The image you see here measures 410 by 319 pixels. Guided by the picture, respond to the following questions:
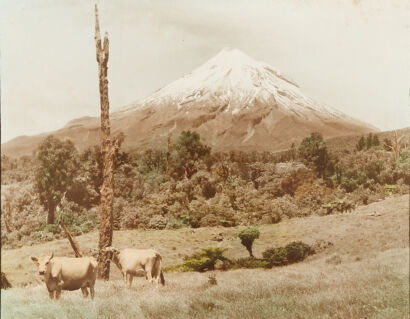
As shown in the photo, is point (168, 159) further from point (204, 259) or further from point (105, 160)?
point (204, 259)

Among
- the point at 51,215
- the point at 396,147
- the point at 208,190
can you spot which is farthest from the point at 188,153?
the point at 396,147

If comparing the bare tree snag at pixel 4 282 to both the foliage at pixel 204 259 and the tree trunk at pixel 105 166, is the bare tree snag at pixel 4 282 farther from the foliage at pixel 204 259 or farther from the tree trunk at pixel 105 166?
the foliage at pixel 204 259

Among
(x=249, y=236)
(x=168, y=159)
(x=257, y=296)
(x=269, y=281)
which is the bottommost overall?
(x=257, y=296)

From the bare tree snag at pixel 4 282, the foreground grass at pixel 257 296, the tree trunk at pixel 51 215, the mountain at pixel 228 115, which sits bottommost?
the foreground grass at pixel 257 296

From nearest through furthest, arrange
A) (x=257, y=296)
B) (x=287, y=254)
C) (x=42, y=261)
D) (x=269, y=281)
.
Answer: (x=42, y=261), (x=257, y=296), (x=269, y=281), (x=287, y=254)

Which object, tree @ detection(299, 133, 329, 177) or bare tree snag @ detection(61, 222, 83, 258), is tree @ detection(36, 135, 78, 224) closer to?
bare tree snag @ detection(61, 222, 83, 258)

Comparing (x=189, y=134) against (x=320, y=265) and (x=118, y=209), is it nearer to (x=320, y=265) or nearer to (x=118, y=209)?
(x=118, y=209)

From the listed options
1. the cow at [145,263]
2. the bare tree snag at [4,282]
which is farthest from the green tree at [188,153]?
the bare tree snag at [4,282]
